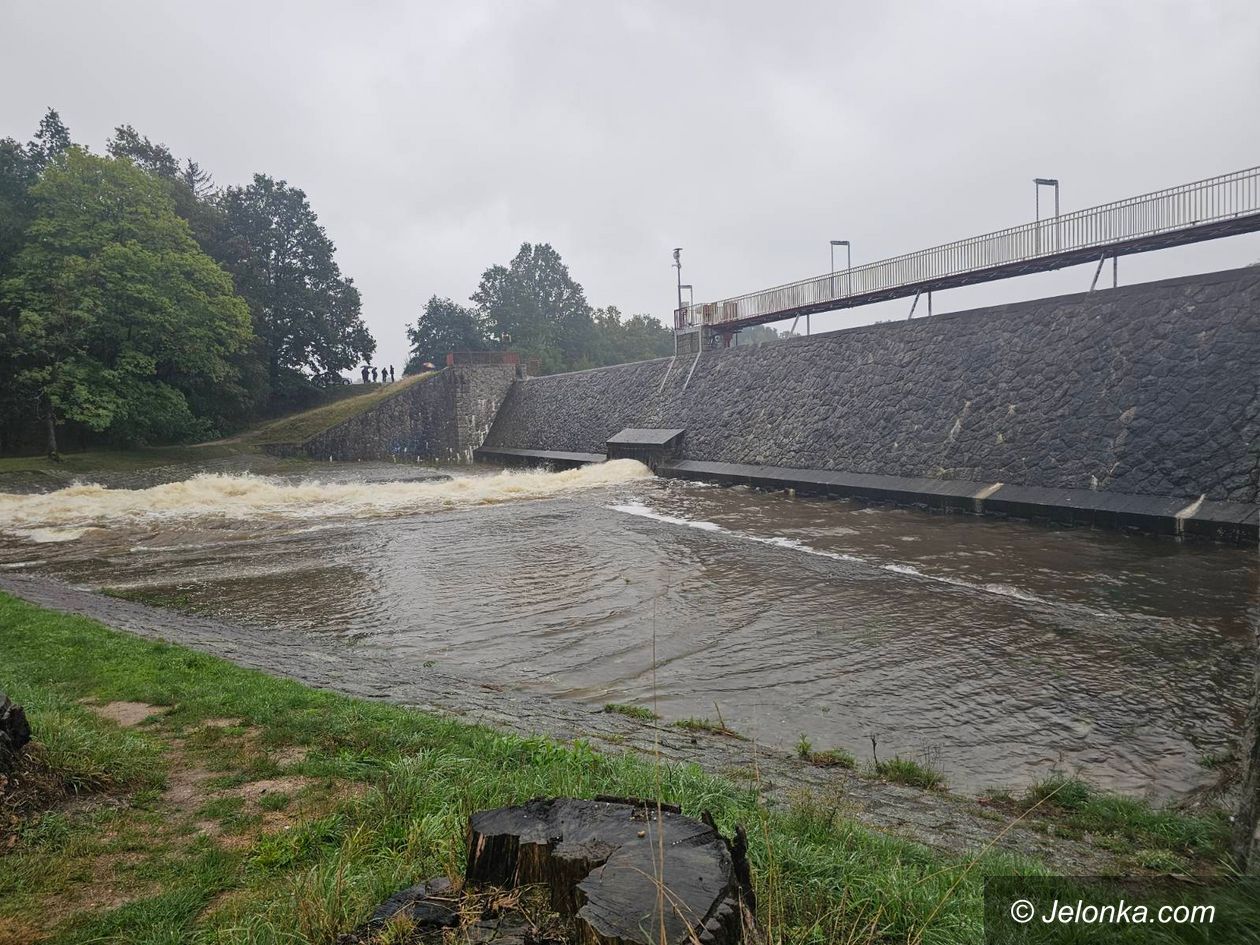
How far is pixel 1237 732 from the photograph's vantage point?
4.63m

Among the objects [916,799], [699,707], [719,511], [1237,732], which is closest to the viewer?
[916,799]

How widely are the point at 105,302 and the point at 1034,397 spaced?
29044 mm

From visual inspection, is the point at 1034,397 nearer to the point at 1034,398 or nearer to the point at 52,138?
the point at 1034,398

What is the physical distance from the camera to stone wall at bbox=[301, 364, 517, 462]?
118 ft

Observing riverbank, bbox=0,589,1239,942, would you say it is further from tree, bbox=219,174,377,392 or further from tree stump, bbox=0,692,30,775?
tree, bbox=219,174,377,392

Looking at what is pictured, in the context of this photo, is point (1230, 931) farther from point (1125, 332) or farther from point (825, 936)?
point (1125, 332)

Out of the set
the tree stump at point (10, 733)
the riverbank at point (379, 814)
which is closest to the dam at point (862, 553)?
the riverbank at point (379, 814)

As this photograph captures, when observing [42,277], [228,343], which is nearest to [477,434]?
[228,343]

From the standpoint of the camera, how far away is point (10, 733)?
305cm

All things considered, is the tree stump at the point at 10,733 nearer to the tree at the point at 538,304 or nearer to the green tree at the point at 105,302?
the green tree at the point at 105,302

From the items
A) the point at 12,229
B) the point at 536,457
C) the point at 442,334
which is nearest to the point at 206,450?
the point at 12,229

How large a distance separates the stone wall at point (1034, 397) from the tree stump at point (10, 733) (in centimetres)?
1299

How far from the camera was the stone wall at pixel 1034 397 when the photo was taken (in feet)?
36.2

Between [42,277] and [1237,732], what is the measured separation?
32968 mm
